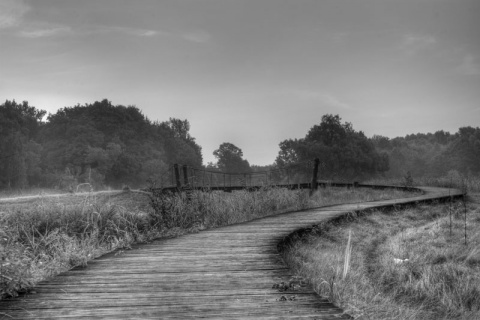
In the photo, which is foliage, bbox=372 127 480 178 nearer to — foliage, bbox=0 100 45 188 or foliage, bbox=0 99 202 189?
foliage, bbox=0 99 202 189

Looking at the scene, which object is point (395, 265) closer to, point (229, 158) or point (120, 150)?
point (120, 150)

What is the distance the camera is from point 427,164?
2373 inches

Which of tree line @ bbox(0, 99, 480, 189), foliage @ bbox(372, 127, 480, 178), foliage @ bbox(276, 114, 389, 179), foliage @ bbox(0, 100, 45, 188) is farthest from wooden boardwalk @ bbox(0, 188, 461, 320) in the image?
foliage @ bbox(372, 127, 480, 178)

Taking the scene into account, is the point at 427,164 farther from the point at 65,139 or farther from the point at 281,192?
the point at 281,192

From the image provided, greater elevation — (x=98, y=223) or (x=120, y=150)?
(x=120, y=150)

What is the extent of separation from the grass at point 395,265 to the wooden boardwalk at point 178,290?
18.6 inches

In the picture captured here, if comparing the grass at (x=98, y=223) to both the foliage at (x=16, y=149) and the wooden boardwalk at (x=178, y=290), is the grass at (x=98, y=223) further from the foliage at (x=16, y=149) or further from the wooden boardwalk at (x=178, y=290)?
the foliage at (x=16, y=149)

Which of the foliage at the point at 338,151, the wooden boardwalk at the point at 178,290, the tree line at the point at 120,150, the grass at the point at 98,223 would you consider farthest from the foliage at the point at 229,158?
the wooden boardwalk at the point at 178,290

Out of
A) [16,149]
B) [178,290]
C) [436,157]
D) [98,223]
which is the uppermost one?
[16,149]

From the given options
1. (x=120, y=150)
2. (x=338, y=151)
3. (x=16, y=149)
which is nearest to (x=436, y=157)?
(x=338, y=151)

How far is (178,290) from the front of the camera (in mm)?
4211

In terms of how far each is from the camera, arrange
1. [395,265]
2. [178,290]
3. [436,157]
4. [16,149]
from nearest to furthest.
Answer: [178,290], [395,265], [16,149], [436,157]

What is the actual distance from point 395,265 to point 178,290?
14.5 feet

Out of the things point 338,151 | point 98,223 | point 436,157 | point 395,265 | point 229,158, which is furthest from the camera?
point 229,158
